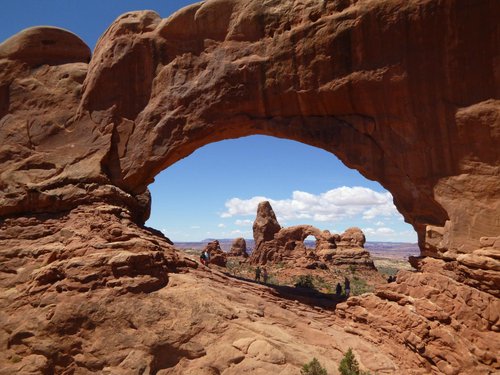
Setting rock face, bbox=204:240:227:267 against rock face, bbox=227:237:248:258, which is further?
rock face, bbox=227:237:248:258

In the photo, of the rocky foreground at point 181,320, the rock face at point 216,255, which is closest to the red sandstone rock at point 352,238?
the rock face at point 216,255

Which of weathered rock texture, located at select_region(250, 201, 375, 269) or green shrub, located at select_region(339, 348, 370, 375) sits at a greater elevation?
weathered rock texture, located at select_region(250, 201, 375, 269)

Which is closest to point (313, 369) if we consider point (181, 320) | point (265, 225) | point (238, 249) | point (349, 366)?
point (349, 366)

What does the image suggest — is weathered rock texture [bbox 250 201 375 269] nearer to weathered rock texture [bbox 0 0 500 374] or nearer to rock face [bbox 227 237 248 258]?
rock face [bbox 227 237 248 258]

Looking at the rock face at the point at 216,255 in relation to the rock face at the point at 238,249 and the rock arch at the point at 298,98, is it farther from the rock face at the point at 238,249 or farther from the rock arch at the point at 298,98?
the rock arch at the point at 298,98

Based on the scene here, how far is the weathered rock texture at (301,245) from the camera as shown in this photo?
145ft

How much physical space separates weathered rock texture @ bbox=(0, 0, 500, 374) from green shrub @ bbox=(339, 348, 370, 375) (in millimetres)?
1614

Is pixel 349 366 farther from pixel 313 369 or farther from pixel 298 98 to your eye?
pixel 298 98

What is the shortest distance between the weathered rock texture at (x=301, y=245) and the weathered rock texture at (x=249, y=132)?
28766mm

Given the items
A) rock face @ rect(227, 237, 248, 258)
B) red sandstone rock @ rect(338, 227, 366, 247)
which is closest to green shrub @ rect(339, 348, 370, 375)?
red sandstone rock @ rect(338, 227, 366, 247)

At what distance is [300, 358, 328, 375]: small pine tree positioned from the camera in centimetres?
902

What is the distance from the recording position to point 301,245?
46.8 metres

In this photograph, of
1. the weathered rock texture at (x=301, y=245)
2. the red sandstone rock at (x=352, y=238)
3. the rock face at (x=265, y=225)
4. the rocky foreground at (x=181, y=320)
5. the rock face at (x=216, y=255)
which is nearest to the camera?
the rocky foreground at (x=181, y=320)

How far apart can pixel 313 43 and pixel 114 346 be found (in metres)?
11.7
